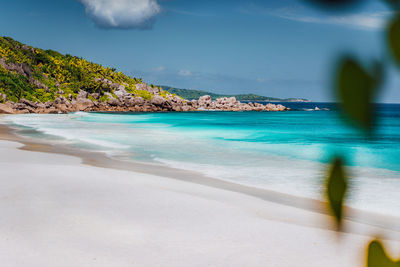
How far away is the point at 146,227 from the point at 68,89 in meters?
60.2

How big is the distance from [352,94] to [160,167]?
1119cm

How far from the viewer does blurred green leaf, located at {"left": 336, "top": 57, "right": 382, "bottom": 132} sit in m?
0.25

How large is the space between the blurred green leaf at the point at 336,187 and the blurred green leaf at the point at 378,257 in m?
0.04

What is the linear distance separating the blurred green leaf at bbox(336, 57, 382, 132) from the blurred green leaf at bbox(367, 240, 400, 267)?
0.11 m

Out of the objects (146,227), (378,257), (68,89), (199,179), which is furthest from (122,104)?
(378,257)

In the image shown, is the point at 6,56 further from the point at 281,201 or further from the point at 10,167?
the point at 281,201

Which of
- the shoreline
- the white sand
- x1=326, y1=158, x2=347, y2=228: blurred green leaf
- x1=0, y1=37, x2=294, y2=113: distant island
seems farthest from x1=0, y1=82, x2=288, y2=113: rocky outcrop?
x1=326, y1=158, x2=347, y2=228: blurred green leaf

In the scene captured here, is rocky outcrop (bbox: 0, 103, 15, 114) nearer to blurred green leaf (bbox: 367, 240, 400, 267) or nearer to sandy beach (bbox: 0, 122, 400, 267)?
sandy beach (bbox: 0, 122, 400, 267)

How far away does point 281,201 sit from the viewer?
759 centimetres

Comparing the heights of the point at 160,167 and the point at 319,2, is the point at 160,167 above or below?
below

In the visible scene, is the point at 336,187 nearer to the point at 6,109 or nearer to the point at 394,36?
the point at 394,36

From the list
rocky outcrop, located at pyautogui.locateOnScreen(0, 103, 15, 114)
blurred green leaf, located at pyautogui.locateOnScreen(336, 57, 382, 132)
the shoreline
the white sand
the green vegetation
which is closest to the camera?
blurred green leaf, located at pyautogui.locateOnScreen(336, 57, 382, 132)

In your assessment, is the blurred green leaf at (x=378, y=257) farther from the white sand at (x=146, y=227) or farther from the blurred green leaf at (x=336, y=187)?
the white sand at (x=146, y=227)

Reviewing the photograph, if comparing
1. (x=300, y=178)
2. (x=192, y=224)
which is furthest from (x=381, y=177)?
(x=192, y=224)
